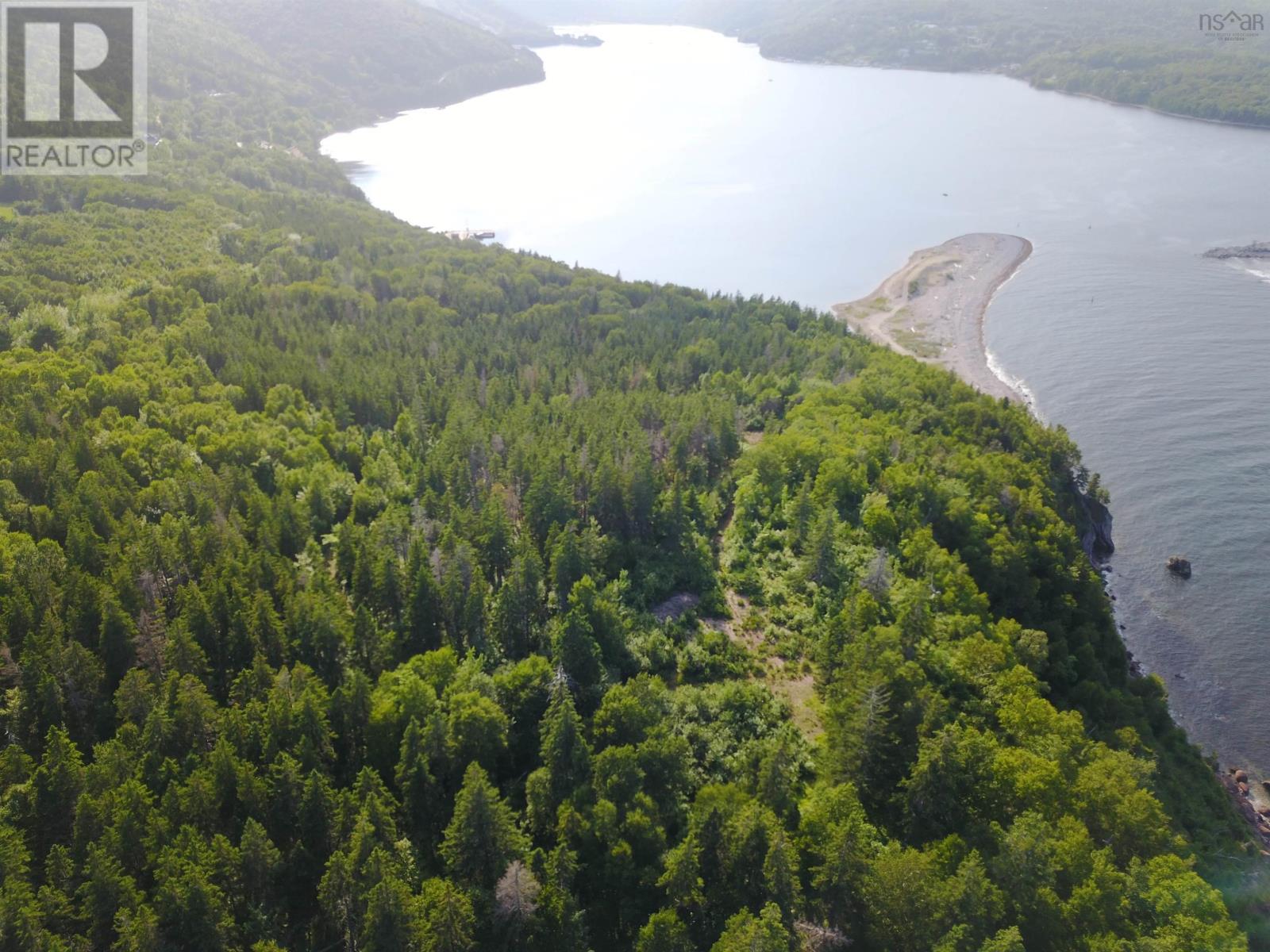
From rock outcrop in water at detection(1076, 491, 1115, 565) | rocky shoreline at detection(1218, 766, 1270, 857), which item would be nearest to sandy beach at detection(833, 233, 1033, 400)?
rock outcrop in water at detection(1076, 491, 1115, 565)

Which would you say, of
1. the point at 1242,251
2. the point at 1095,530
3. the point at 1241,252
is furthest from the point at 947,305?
the point at 1095,530

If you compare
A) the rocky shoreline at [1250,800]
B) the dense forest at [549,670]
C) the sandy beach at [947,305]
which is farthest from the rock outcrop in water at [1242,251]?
the rocky shoreline at [1250,800]

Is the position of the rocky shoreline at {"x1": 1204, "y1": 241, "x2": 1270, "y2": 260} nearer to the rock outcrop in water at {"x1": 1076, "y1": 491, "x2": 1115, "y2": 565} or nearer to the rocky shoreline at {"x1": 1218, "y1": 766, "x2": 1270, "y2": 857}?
the rock outcrop in water at {"x1": 1076, "y1": 491, "x2": 1115, "y2": 565}

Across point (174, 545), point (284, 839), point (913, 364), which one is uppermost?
point (913, 364)

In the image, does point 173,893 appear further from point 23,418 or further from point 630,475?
point 23,418

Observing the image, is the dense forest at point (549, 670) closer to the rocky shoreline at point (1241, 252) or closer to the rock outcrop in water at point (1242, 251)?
the rocky shoreline at point (1241, 252)

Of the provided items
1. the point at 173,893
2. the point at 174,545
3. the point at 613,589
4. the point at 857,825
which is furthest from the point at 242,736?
the point at 857,825
